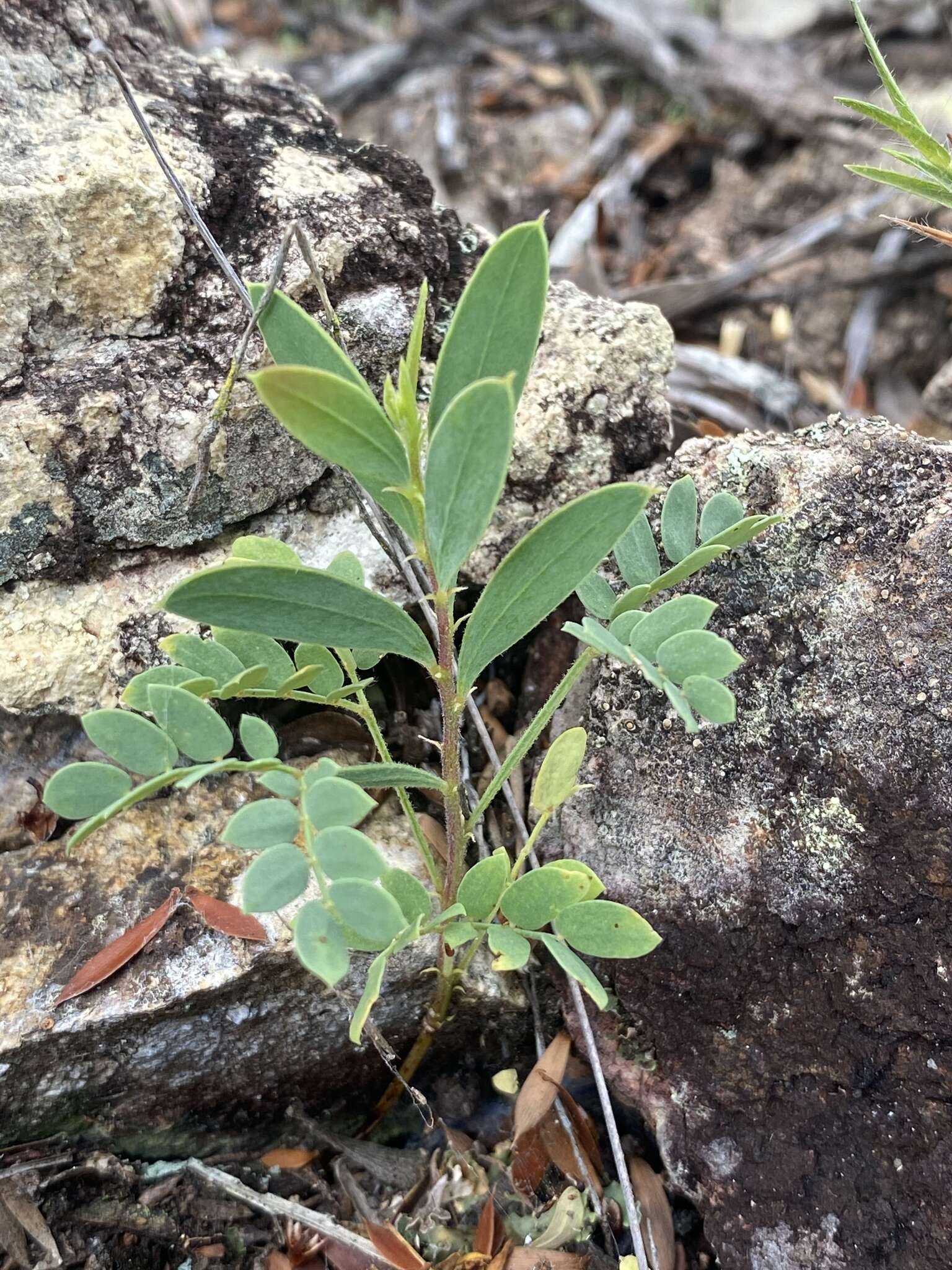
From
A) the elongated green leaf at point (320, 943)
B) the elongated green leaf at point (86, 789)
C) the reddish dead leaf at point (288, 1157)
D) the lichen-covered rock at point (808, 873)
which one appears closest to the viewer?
the elongated green leaf at point (320, 943)

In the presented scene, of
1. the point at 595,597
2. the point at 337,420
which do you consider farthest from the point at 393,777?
the point at 337,420

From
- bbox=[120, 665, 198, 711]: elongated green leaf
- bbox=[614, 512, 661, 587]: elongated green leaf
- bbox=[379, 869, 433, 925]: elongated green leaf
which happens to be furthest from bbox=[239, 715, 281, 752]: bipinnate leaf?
bbox=[614, 512, 661, 587]: elongated green leaf

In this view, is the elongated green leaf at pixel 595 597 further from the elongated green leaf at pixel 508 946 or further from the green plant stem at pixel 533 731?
the elongated green leaf at pixel 508 946

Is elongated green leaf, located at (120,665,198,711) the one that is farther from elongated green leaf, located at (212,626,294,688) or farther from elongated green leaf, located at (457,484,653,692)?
elongated green leaf, located at (457,484,653,692)

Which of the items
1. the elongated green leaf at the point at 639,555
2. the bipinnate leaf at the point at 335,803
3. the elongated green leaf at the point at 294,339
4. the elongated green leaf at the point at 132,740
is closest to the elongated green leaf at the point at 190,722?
the elongated green leaf at the point at 132,740

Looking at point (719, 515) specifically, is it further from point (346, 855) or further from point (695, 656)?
point (346, 855)
